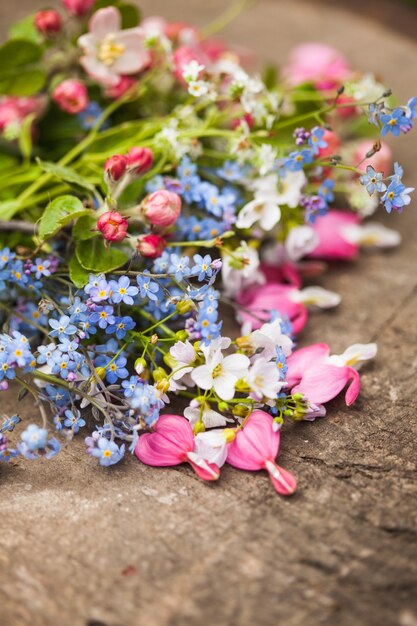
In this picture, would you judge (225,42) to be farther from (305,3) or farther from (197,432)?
(197,432)

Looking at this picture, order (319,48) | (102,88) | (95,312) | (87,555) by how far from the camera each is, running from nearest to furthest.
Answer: (87,555) → (95,312) → (102,88) → (319,48)

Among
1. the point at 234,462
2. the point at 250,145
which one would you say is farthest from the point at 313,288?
the point at 234,462

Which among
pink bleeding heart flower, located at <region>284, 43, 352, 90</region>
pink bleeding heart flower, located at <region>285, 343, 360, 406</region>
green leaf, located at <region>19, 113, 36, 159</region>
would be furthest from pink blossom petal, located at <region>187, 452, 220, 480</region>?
pink bleeding heart flower, located at <region>284, 43, 352, 90</region>

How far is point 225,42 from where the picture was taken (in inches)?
57.8

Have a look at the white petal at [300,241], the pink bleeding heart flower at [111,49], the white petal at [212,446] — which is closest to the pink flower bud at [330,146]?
the white petal at [300,241]

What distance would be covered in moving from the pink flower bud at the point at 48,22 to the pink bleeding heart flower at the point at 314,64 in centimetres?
41

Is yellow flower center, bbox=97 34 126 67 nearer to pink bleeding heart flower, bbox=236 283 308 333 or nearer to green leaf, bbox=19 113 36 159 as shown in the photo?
green leaf, bbox=19 113 36 159

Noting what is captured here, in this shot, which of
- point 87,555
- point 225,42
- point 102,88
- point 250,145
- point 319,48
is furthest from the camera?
point 225,42

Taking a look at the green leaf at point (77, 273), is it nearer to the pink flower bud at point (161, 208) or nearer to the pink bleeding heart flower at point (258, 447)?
the pink flower bud at point (161, 208)

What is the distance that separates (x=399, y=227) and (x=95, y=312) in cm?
60

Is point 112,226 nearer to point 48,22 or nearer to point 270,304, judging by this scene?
point 270,304

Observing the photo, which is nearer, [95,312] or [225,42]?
[95,312]

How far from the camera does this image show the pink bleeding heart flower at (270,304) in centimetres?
88

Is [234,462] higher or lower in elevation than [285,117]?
lower
